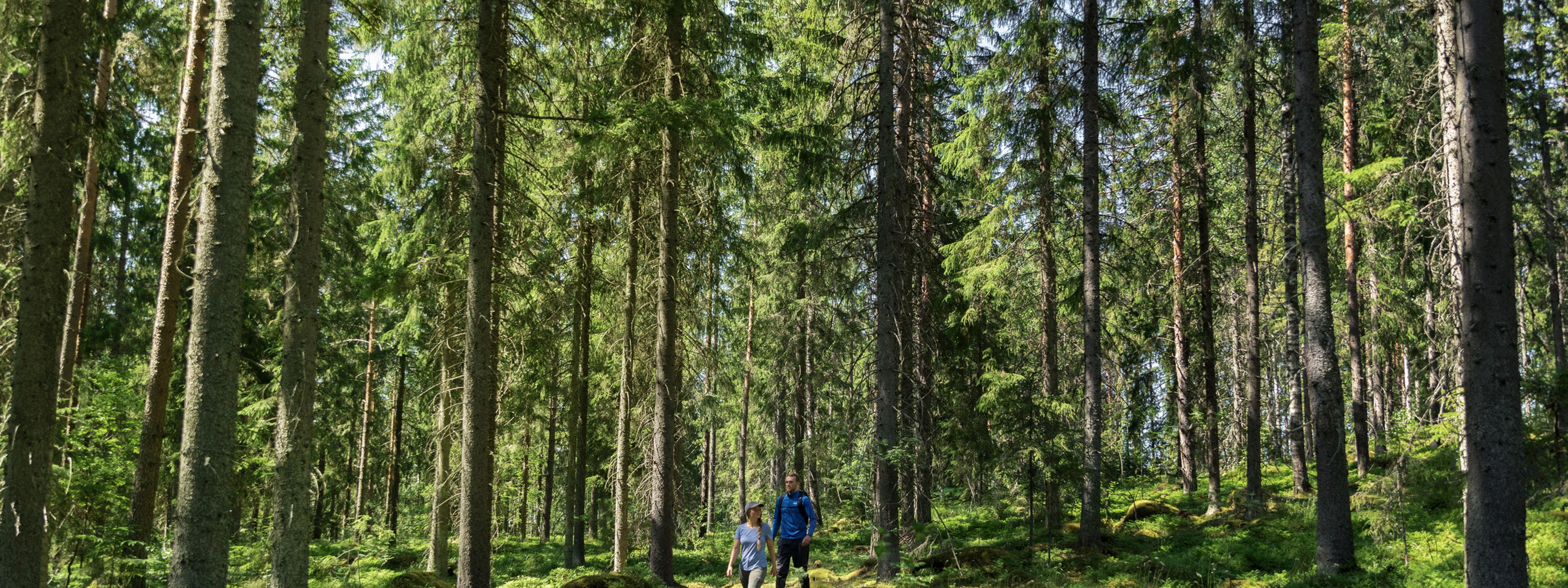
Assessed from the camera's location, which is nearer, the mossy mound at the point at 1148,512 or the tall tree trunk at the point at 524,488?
the mossy mound at the point at 1148,512

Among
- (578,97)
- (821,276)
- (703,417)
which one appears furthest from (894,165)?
(703,417)

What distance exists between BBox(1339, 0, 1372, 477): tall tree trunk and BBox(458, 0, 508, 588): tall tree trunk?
1676 cm

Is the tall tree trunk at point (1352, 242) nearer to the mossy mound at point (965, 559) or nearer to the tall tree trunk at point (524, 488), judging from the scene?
the mossy mound at point (965, 559)

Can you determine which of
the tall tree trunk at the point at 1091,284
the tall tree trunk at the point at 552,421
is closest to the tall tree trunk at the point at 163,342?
the tall tree trunk at the point at 552,421

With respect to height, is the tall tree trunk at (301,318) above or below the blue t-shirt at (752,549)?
above

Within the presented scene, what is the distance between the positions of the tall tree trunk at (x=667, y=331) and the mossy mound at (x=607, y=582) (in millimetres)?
1772

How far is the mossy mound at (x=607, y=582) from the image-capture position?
1056 centimetres

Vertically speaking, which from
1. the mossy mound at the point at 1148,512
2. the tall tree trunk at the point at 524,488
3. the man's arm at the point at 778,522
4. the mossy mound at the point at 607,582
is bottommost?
the tall tree trunk at the point at 524,488

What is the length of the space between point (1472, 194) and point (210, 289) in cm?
1088

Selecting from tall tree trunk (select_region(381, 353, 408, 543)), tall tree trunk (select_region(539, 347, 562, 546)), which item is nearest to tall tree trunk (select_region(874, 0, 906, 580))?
tall tree trunk (select_region(539, 347, 562, 546))

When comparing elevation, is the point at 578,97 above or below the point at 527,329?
above

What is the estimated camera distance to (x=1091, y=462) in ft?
43.6

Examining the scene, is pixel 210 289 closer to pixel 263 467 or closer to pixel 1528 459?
pixel 263 467

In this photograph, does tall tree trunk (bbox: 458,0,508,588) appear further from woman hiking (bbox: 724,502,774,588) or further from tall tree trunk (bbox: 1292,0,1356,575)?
tall tree trunk (bbox: 1292,0,1356,575)
